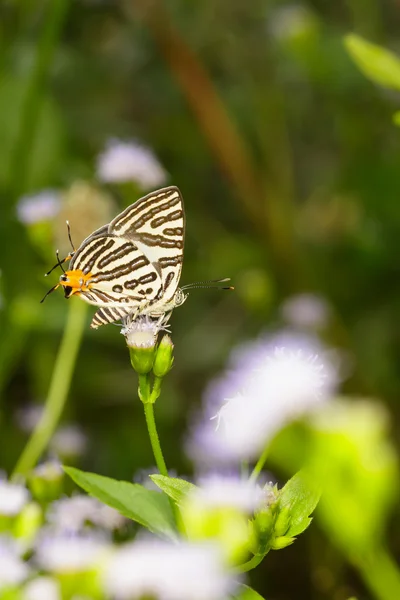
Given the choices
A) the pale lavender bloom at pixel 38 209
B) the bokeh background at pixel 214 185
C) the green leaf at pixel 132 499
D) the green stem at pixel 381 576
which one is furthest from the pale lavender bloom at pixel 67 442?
the green stem at pixel 381 576

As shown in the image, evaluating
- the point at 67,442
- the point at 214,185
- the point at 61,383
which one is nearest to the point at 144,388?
the point at 61,383

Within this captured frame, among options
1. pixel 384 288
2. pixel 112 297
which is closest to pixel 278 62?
pixel 384 288

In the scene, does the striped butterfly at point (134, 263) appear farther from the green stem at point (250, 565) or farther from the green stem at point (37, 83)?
the green stem at point (37, 83)

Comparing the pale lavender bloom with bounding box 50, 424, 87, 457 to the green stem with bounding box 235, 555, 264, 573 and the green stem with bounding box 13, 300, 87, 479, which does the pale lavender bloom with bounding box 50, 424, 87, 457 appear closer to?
the green stem with bounding box 13, 300, 87, 479

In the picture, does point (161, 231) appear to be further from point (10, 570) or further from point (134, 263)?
point (10, 570)

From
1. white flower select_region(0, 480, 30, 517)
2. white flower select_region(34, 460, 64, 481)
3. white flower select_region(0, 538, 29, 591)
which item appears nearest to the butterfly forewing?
Result: white flower select_region(34, 460, 64, 481)

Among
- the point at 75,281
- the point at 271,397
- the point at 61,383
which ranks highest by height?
the point at 271,397

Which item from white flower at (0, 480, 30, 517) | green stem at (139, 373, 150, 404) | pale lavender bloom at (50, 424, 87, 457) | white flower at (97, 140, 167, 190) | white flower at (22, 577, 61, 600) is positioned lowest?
pale lavender bloom at (50, 424, 87, 457)
